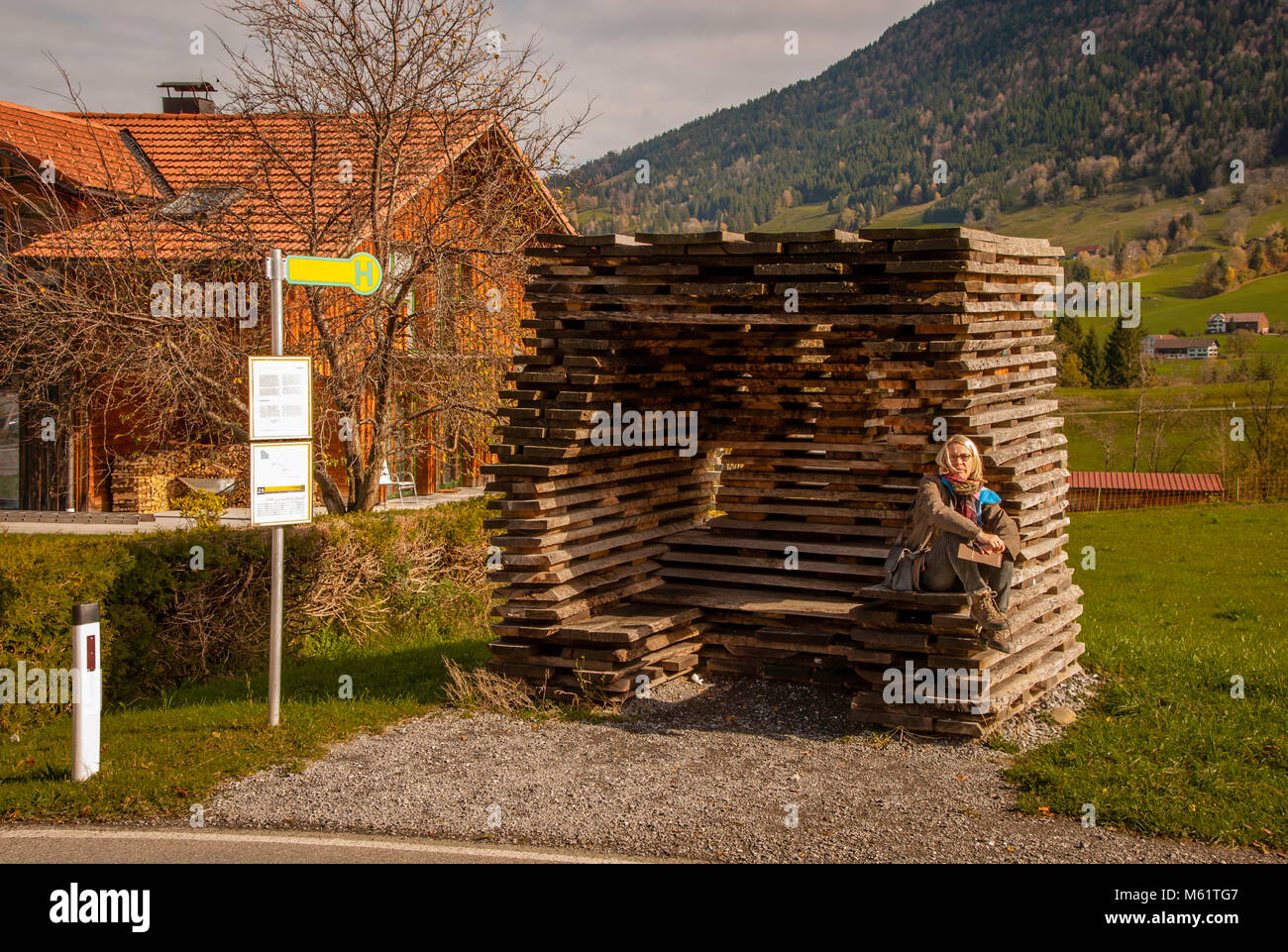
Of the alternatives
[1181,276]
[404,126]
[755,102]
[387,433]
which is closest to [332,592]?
[387,433]

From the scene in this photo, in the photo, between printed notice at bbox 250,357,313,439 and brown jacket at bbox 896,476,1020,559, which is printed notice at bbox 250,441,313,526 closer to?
printed notice at bbox 250,357,313,439

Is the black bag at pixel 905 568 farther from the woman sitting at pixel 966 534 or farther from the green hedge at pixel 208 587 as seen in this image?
the green hedge at pixel 208 587

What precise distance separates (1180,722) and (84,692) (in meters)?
7.57

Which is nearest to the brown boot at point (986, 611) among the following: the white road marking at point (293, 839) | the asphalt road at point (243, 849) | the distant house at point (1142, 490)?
the asphalt road at point (243, 849)

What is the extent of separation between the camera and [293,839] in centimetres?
661

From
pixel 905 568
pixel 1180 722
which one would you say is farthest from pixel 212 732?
pixel 1180 722

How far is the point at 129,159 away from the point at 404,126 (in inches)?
157

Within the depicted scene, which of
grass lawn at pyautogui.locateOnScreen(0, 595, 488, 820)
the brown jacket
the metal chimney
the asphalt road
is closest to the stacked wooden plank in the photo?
the brown jacket

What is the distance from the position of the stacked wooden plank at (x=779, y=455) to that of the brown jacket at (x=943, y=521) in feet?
1.52

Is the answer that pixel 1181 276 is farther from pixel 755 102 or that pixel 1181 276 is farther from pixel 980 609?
pixel 980 609

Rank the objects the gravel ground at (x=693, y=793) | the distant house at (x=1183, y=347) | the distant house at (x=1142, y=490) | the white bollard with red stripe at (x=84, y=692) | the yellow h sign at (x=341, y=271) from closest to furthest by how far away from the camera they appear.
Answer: the gravel ground at (x=693, y=793), the white bollard with red stripe at (x=84, y=692), the yellow h sign at (x=341, y=271), the distant house at (x=1142, y=490), the distant house at (x=1183, y=347)

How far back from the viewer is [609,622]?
956cm

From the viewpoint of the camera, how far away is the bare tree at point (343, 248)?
40.7ft

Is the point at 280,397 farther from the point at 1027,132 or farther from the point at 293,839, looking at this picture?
the point at 1027,132
